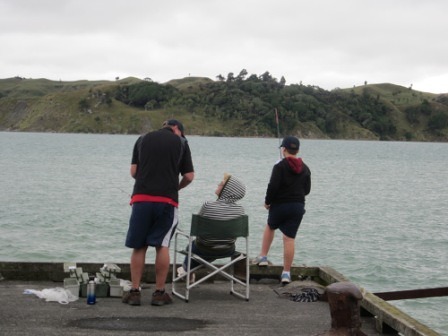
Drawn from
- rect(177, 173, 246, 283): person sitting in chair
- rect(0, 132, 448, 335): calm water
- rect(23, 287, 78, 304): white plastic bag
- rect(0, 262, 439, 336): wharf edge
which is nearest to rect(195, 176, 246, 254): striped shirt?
rect(177, 173, 246, 283): person sitting in chair

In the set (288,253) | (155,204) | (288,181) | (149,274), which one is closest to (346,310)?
(155,204)

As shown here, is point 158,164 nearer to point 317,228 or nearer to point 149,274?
point 149,274

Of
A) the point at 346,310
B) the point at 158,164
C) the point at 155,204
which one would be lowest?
the point at 346,310

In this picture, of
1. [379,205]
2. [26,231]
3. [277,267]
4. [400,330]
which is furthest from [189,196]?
[400,330]

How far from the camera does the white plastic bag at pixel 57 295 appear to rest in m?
6.85

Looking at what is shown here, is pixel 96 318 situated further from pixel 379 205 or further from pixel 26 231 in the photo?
pixel 379 205

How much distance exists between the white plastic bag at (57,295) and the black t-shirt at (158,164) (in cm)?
125

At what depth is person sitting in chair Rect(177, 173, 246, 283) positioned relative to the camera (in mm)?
7215

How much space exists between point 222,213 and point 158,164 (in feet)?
2.98

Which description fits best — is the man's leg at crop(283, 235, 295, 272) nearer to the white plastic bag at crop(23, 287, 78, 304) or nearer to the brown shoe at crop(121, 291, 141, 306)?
the brown shoe at crop(121, 291, 141, 306)

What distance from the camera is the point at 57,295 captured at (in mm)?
6891

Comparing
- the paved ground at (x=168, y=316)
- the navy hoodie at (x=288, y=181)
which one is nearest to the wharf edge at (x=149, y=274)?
the paved ground at (x=168, y=316)

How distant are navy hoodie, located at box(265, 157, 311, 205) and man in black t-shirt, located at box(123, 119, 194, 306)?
4.84ft

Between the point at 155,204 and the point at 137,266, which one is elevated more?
the point at 155,204
